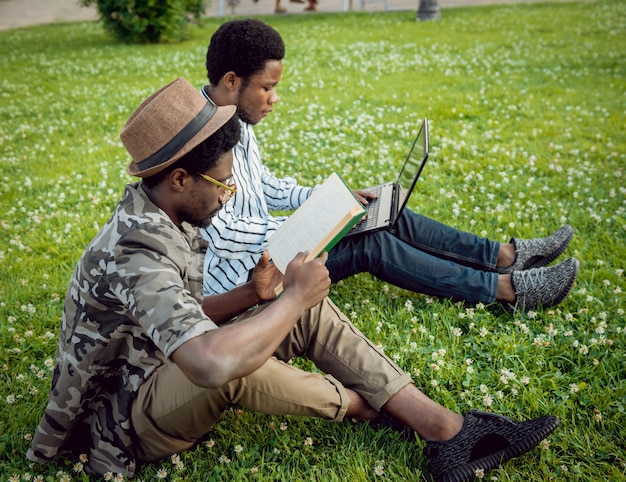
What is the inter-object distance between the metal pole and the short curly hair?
46.0 feet

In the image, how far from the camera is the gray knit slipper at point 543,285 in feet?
12.2

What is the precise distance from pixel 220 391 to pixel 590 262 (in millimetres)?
3156

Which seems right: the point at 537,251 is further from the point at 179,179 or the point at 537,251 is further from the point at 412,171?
the point at 179,179

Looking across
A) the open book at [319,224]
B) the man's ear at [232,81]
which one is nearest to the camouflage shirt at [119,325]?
the open book at [319,224]

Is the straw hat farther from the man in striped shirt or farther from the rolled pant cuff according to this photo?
the rolled pant cuff

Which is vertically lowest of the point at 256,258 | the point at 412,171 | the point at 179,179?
the point at 256,258

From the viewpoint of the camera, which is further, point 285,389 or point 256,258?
point 256,258

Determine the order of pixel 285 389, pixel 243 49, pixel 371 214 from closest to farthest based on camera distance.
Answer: pixel 285 389
pixel 243 49
pixel 371 214

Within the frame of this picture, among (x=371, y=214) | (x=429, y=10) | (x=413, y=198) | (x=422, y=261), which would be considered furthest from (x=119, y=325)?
(x=429, y=10)

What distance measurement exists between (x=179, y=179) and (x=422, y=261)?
5.93 feet

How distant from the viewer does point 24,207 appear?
18.9 feet

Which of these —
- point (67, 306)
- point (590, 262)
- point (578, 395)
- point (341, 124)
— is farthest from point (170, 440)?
point (341, 124)

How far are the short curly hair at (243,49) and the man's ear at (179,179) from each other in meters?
1.46

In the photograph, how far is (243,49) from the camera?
3.64m
